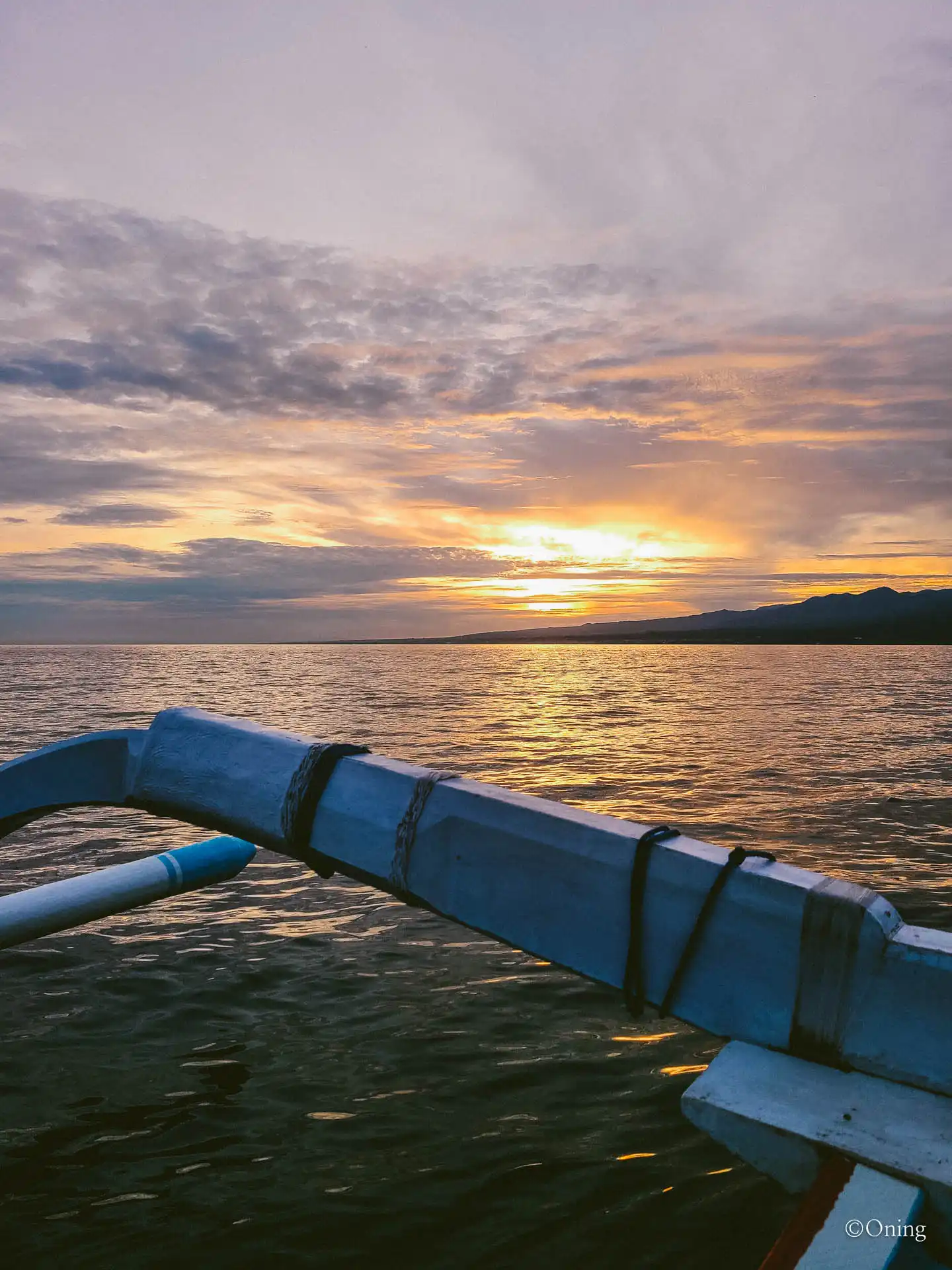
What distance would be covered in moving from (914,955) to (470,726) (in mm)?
24684

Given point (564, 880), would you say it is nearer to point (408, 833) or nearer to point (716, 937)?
point (716, 937)

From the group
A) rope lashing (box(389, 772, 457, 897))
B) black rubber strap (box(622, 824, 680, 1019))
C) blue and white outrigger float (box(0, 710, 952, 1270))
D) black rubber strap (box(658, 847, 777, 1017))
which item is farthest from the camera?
rope lashing (box(389, 772, 457, 897))

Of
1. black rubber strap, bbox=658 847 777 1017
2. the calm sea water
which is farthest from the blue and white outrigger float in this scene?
the calm sea water

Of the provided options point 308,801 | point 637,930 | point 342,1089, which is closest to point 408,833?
point 308,801

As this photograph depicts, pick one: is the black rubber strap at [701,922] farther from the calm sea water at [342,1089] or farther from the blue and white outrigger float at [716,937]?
the calm sea water at [342,1089]

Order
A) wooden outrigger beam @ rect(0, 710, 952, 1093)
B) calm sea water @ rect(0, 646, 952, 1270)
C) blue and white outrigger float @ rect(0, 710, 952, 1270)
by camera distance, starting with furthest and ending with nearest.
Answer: calm sea water @ rect(0, 646, 952, 1270) → wooden outrigger beam @ rect(0, 710, 952, 1093) → blue and white outrigger float @ rect(0, 710, 952, 1270)

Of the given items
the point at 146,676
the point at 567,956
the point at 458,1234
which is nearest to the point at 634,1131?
the point at 458,1234

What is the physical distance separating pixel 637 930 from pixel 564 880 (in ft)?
1.04

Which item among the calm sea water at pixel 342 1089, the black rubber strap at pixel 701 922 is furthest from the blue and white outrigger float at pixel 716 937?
the calm sea water at pixel 342 1089

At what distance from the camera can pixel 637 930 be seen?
282 centimetres

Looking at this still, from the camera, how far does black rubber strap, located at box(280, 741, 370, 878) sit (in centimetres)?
357

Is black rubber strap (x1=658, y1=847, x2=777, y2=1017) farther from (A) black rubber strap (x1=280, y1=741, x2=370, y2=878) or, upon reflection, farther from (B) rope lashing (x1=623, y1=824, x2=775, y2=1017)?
(A) black rubber strap (x1=280, y1=741, x2=370, y2=878)

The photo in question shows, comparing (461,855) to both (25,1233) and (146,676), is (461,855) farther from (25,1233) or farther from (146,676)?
(146,676)

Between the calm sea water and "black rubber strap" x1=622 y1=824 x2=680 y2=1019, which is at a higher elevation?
"black rubber strap" x1=622 y1=824 x2=680 y2=1019
